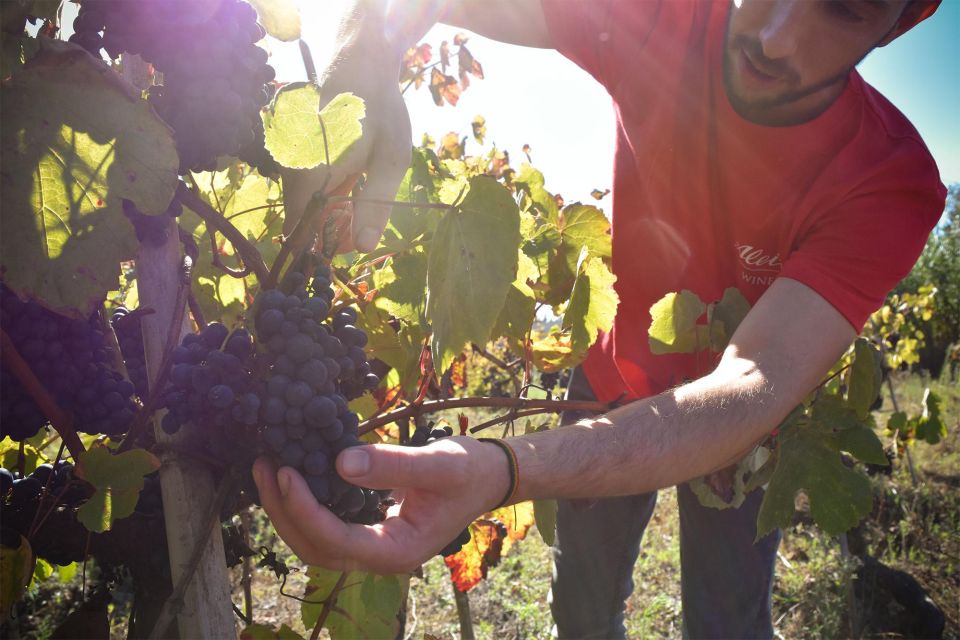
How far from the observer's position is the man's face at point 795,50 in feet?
5.38

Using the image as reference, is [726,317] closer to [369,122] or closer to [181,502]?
[369,122]

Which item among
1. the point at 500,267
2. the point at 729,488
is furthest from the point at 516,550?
the point at 500,267

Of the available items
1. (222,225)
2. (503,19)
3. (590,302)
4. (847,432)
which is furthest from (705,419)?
(503,19)

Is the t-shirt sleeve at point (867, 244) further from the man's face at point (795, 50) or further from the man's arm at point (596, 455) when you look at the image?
the man's face at point (795, 50)

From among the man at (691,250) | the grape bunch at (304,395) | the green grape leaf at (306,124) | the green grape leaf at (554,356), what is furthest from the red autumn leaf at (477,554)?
the green grape leaf at (306,124)

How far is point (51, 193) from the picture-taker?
825 millimetres

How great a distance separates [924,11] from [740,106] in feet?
1.61

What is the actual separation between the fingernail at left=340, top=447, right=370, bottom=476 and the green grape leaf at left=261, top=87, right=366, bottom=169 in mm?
415

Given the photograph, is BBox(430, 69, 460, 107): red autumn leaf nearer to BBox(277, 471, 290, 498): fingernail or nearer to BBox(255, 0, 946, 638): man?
BBox(255, 0, 946, 638): man

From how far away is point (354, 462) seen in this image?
2.80ft

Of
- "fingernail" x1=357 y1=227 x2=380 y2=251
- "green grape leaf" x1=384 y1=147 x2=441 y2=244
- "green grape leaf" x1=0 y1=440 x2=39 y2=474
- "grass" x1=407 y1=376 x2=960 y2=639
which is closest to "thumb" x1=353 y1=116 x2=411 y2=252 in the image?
"fingernail" x1=357 y1=227 x2=380 y2=251

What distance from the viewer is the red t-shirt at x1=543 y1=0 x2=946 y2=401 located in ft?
5.25

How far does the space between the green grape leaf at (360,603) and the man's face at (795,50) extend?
61.9 inches

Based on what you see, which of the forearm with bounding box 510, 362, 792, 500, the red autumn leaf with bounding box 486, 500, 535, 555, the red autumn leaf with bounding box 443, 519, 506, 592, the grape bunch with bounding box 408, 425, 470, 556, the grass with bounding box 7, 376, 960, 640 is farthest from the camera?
the grass with bounding box 7, 376, 960, 640
